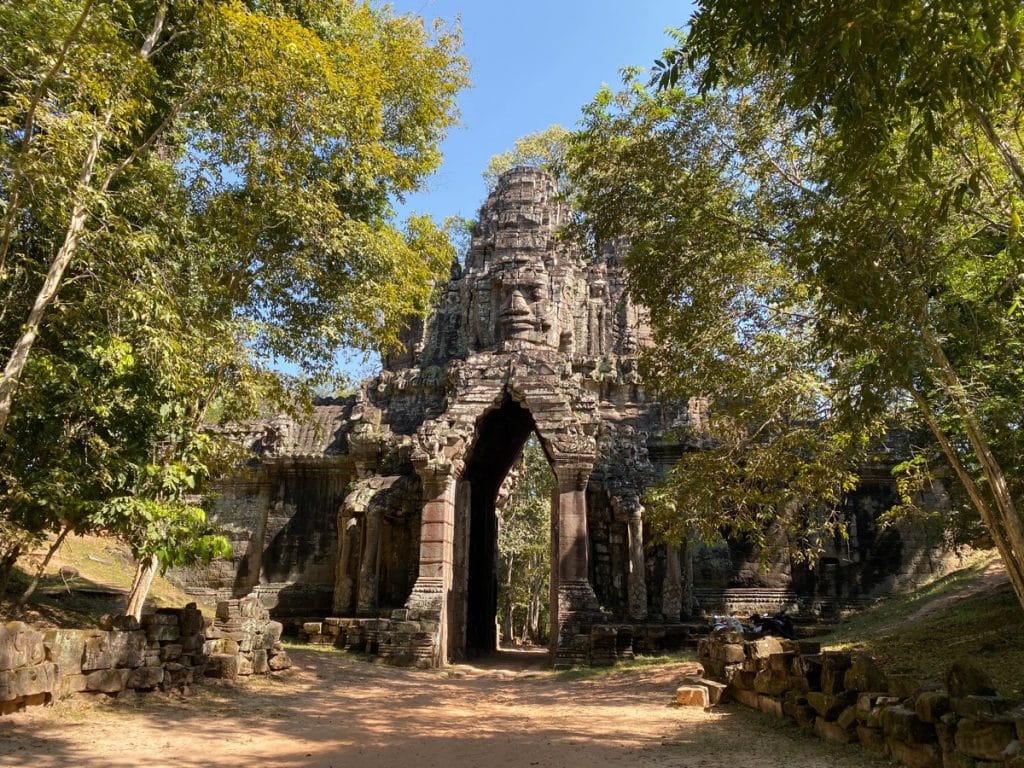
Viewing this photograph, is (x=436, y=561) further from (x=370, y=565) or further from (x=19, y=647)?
(x=19, y=647)

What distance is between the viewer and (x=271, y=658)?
10953 millimetres

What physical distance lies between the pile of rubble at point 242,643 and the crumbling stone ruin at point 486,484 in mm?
2853

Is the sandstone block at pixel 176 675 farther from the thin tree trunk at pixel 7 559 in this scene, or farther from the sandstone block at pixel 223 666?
the thin tree trunk at pixel 7 559

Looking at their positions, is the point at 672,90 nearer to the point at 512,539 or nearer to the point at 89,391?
the point at 89,391

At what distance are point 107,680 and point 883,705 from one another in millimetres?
7372

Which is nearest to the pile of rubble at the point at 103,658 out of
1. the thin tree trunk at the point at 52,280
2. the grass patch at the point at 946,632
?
the thin tree trunk at the point at 52,280

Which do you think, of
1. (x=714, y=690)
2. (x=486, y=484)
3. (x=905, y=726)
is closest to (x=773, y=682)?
(x=714, y=690)

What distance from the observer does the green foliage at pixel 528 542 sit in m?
28.9

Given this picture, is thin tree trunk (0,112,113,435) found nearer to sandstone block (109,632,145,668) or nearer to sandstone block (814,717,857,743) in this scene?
sandstone block (109,632,145,668)

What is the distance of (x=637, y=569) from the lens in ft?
48.3

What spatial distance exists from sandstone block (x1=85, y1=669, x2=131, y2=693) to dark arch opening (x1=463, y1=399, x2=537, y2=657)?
29.6ft

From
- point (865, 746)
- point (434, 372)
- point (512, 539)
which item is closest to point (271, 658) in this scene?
point (865, 746)

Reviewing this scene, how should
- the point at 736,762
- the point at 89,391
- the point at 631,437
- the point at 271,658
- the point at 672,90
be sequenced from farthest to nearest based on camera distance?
the point at 631,437
the point at 271,658
the point at 672,90
the point at 89,391
the point at 736,762

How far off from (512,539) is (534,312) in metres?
12.8
